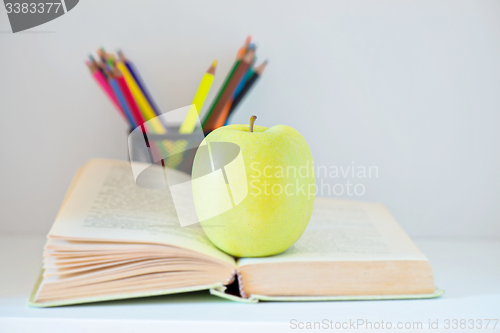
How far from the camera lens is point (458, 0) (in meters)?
0.61

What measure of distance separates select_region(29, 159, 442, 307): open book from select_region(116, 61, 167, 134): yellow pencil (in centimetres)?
16

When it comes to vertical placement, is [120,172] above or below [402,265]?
above

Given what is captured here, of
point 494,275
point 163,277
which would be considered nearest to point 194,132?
point 163,277

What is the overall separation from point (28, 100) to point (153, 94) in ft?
0.57

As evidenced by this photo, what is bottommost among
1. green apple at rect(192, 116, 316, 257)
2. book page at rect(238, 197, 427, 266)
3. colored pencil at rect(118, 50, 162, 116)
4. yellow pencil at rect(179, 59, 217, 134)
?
book page at rect(238, 197, 427, 266)

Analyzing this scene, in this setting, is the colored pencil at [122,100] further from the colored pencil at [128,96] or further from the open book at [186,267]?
the open book at [186,267]

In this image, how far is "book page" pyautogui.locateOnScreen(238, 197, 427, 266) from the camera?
389 mm

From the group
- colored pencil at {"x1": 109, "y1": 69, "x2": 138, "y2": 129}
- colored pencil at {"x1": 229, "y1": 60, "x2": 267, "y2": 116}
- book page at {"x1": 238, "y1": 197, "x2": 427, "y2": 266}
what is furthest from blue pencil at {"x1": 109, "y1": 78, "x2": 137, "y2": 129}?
book page at {"x1": 238, "y1": 197, "x2": 427, "y2": 266}

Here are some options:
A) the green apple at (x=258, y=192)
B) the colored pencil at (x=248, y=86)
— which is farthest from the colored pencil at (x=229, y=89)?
the green apple at (x=258, y=192)

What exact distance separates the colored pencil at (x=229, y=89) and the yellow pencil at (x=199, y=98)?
0.06 feet

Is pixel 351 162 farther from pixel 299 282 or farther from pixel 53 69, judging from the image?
pixel 53 69

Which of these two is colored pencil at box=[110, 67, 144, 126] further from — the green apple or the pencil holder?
the green apple

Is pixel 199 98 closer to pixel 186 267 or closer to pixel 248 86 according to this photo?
pixel 248 86

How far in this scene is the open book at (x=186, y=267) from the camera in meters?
0.36
